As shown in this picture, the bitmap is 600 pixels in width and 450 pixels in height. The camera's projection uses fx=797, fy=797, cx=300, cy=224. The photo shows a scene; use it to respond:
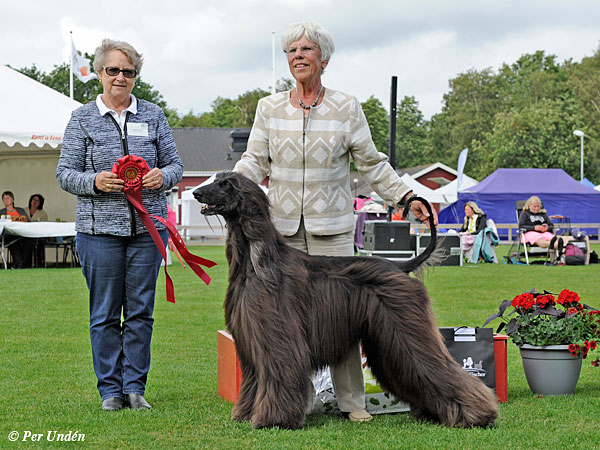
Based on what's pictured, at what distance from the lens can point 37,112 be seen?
42.4 ft

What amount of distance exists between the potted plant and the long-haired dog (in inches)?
32.3

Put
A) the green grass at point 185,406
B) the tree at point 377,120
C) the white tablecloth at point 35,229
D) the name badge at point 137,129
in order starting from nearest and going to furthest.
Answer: the green grass at point 185,406
the name badge at point 137,129
the white tablecloth at point 35,229
the tree at point 377,120

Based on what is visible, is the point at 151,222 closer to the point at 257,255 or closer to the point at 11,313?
the point at 257,255

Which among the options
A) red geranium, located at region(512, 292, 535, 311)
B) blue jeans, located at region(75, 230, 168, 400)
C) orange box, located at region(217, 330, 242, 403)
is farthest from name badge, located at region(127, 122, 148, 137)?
red geranium, located at region(512, 292, 535, 311)

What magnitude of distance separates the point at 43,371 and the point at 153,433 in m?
1.75

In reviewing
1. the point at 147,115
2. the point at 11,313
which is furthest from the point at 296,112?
the point at 11,313

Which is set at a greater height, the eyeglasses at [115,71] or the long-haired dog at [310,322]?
the eyeglasses at [115,71]

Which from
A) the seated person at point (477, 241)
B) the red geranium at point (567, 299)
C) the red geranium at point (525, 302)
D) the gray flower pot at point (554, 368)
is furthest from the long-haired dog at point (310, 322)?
the seated person at point (477, 241)

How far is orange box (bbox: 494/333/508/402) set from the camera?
13.7 feet

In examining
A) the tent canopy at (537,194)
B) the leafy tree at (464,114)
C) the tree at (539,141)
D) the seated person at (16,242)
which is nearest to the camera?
the seated person at (16,242)

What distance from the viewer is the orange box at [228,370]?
402 cm

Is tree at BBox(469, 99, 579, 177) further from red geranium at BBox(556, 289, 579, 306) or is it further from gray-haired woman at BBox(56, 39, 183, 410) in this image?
gray-haired woman at BBox(56, 39, 183, 410)

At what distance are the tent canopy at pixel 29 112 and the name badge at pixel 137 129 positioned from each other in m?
8.86

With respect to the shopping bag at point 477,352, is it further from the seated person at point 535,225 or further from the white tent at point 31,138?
the seated person at point 535,225
